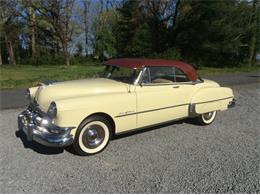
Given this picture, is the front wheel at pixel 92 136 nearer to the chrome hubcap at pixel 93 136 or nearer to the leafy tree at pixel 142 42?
the chrome hubcap at pixel 93 136

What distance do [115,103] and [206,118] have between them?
97.5 inches

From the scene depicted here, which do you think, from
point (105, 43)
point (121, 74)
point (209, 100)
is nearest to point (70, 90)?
point (121, 74)

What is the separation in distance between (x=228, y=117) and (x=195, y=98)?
1.64 m

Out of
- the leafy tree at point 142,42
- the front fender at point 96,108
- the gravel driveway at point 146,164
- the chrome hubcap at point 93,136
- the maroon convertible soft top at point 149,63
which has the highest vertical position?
the leafy tree at point 142,42

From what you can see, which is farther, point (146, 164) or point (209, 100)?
point (209, 100)

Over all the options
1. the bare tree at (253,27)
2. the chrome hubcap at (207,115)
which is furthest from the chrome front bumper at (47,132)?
the bare tree at (253,27)

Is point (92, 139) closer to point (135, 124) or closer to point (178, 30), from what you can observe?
point (135, 124)

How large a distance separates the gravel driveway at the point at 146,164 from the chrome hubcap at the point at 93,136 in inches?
8.3

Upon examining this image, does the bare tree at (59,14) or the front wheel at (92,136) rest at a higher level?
the bare tree at (59,14)

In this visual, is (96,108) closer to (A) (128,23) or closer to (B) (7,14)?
(B) (7,14)

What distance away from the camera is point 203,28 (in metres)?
25.0

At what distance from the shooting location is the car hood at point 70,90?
4001 mm

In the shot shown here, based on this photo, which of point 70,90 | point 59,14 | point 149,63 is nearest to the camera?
point 70,90

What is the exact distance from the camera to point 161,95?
4.53m
